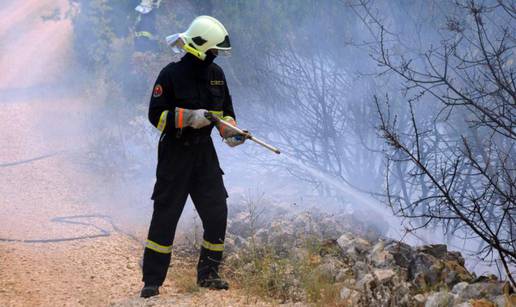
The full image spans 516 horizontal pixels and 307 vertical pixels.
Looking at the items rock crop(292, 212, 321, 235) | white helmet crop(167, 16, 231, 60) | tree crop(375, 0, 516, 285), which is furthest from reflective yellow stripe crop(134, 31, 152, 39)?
white helmet crop(167, 16, 231, 60)

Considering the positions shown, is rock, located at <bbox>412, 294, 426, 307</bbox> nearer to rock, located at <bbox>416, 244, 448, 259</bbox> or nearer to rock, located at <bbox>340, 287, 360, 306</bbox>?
rock, located at <bbox>340, 287, 360, 306</bbox>

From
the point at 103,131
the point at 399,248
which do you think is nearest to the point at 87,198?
the point at 103,131

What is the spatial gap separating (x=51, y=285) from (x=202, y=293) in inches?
55.0

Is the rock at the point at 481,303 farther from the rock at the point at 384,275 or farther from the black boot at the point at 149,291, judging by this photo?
the black boot at the point at 149,291

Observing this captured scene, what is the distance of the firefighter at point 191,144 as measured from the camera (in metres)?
4.83

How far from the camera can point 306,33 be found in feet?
28.7

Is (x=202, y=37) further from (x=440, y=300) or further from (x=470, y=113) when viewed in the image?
(x=470, y=113)

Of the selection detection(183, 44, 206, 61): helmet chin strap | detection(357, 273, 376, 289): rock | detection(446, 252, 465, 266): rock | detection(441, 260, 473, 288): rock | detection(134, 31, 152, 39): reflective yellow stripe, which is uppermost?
detection(134, 31, 152, 39): reflective yellow stripe

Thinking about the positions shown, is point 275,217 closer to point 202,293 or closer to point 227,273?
point 227,273

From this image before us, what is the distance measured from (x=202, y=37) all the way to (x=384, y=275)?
2093 mm

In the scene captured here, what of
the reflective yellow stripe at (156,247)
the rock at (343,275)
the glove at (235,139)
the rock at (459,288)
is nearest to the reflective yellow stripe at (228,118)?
the glove at (235,139)

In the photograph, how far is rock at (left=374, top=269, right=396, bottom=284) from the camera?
15.4 ft

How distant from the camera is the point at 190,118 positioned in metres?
4.73

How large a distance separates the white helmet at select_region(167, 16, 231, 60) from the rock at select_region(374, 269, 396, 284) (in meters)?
1.94
